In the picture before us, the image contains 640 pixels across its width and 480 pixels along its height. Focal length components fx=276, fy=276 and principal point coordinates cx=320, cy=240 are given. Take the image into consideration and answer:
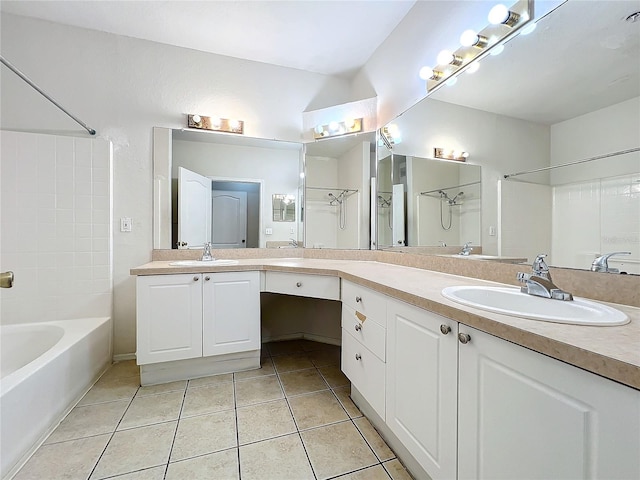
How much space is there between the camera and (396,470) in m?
1.18

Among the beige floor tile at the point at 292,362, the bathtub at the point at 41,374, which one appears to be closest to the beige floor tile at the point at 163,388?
the bathtub at the point at 41,374

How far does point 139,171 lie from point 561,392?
8.93ft

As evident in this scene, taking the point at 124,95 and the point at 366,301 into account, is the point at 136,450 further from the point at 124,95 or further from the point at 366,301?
the point at 124,95

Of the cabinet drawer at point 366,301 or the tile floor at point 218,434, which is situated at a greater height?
the cabinet drawer at point 366,301

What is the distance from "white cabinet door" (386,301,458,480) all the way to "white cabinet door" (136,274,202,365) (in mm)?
1336

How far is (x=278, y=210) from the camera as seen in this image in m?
2.58

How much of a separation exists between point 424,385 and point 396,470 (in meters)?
0.50

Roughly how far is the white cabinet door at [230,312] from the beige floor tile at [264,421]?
0.48m

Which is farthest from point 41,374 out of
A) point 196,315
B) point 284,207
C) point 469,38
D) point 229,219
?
point 469,38

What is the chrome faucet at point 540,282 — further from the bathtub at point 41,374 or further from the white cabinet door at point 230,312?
the bathtub at point 41,374

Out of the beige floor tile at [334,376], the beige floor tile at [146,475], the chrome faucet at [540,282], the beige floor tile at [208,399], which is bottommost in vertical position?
the beige floor tile at [334,376]

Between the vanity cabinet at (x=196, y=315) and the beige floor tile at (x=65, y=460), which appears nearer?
the beige floor tile at (x=65, y=460)

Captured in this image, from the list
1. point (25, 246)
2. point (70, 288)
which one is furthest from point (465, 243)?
point (25, 246)

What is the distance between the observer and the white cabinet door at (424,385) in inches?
34.8
